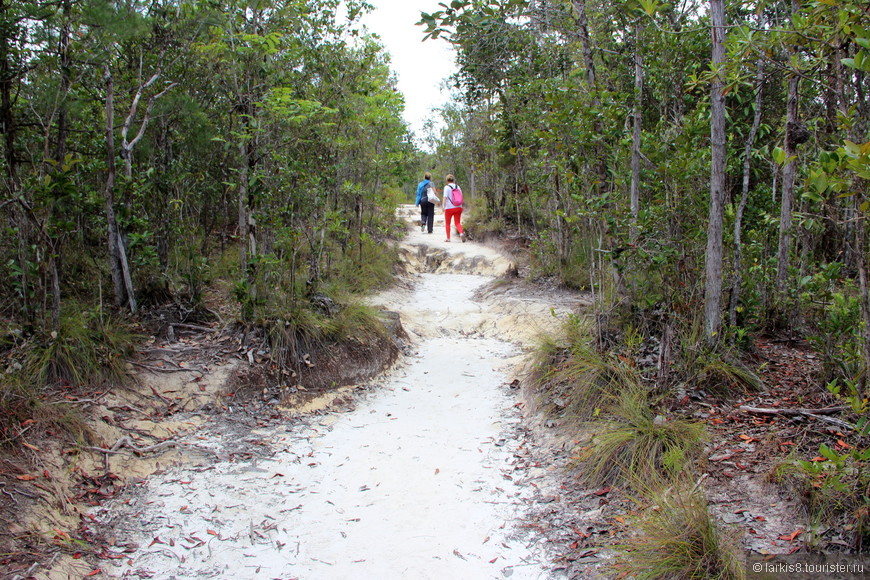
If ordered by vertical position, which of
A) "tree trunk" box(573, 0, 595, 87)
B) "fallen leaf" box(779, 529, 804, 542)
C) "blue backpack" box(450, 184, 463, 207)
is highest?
"tree trunk" box(573, 0, 595, 87)

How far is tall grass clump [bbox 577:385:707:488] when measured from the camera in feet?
12.4

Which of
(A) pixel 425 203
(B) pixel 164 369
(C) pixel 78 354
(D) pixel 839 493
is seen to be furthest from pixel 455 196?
(D) pixel 839 493

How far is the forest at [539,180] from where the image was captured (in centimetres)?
429

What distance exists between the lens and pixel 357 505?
416cm

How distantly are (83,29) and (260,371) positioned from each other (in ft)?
12.4

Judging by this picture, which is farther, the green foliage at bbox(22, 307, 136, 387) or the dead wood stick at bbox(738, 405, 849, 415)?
the green foliage at bbox(22, 307, 136, 387)

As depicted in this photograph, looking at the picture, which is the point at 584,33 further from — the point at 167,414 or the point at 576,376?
the point at 167,414

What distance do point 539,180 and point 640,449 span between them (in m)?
4.49

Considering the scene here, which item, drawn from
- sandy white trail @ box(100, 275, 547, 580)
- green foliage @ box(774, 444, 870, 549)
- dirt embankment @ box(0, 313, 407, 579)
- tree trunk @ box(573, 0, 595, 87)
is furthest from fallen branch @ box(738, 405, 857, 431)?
dirt embankment @ box(0, 313, 407, 579)

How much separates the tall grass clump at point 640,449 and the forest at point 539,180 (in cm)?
4

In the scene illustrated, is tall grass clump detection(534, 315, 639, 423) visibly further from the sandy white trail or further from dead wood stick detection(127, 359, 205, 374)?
dead wood stick detection(127, 359, 205, 374)

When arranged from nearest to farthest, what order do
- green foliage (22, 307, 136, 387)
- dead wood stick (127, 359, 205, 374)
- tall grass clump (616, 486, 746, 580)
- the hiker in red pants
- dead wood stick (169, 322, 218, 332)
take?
tall grass clump (616, 486, 746, 580), green foliage (22, 307, 136, 387), dead wood stick (127, 359, 205, 374), dead wood stick (169, 322, 218, 332), the hiker in red pants

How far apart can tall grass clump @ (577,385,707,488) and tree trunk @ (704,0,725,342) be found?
42.9 inches

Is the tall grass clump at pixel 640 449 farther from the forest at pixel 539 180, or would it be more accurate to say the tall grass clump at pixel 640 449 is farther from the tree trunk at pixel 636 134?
the tree trunk at pixel 636 134
